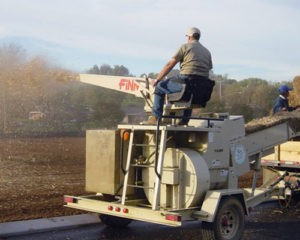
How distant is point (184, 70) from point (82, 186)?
5.49 metres

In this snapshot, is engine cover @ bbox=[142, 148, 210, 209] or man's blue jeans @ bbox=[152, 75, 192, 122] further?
man's blue jeans @ bbox=[152, 75, 192, 122]

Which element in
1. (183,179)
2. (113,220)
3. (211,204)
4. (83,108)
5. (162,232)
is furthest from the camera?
(83,108)

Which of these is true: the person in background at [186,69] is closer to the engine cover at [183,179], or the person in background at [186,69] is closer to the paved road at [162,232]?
the engine cover at [183,179]

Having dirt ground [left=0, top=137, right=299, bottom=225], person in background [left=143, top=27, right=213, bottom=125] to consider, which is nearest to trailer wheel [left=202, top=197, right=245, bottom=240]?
person in background [left=143, top=27, right=213, bottom=125]

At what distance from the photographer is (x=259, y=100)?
114ft

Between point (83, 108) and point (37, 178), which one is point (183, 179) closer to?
point (37, 178)

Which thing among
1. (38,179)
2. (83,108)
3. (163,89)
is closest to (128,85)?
(163,89)

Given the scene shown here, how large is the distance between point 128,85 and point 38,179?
18.2ft

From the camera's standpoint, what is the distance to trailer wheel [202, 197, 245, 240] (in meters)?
7.92

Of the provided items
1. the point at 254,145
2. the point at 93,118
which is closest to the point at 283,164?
the point at 254,145

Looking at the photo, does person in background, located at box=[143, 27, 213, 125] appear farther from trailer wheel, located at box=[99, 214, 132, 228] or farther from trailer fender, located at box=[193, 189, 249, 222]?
trailer wheel, located at box=[99, 214, 132, 228]

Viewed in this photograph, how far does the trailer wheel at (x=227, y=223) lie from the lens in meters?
7.92

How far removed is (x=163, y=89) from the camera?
815cm

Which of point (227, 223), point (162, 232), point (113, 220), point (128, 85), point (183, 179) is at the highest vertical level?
point (128, 85)
